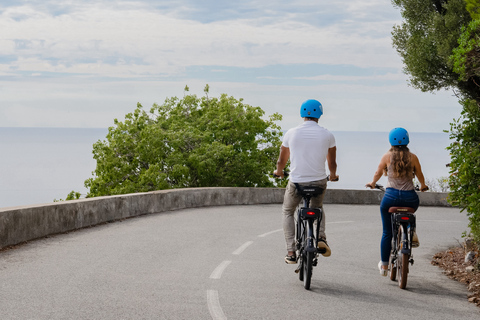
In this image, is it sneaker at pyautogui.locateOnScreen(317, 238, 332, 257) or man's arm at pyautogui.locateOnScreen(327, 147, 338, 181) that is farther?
man's arm at pyautogui.locateOnScreen(327, 147, 338, 181)

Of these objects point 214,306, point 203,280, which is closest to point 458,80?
point 203,280

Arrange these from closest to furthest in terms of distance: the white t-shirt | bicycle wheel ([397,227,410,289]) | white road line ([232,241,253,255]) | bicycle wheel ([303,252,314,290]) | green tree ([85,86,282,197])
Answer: bicycle wheel ([303,252,314,290]), bicycle wheel ([397,227,410,289]), the white t-shirt, white road line ([232,241,253,255]), green tree ([85,86,282,197])

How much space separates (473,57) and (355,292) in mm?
3905

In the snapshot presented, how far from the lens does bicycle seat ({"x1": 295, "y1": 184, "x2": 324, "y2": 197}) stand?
758 cm

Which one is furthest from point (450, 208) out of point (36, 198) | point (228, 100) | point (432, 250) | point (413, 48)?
point (36, 198)

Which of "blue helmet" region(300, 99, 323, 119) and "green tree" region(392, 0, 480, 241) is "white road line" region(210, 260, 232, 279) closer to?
"blue helmet" region(300, 99, 323, 119)

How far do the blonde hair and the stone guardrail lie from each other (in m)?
6.24

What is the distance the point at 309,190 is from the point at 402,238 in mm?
1274

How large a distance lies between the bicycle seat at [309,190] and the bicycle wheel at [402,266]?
1146 mm

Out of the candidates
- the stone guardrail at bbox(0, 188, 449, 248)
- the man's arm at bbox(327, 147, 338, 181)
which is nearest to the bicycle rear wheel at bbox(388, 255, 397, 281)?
the man's arm at bbox(327, 147, 338, 181)

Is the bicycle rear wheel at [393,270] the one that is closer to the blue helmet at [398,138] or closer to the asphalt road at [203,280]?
the asphalt road at [203,280]

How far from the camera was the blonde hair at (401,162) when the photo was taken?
7.85 metres

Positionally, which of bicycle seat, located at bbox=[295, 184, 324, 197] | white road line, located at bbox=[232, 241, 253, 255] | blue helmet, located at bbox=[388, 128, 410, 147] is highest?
blue helmet, located at bbox=[388, 128, 410, 147]

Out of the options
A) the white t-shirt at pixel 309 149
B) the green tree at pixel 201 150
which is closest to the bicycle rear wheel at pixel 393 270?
the white t-shirt at pixel 309 149
